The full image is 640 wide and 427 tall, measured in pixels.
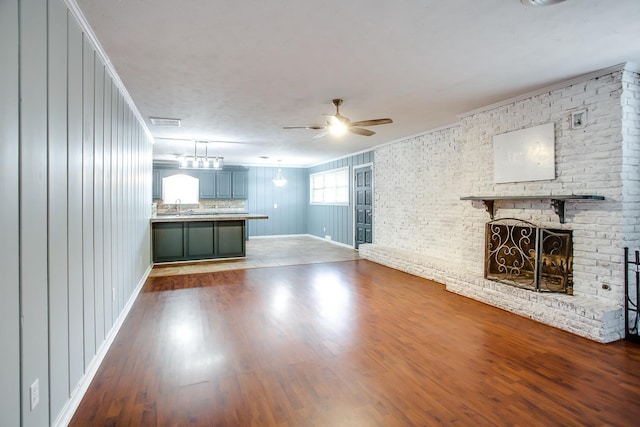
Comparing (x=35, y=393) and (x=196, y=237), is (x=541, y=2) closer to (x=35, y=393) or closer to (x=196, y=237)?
(x=35, y=393)

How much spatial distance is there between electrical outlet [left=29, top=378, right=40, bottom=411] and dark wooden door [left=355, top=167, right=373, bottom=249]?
687cm

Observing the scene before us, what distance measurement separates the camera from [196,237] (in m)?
6.79

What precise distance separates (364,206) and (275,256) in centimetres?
255

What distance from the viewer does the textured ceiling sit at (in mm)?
2260

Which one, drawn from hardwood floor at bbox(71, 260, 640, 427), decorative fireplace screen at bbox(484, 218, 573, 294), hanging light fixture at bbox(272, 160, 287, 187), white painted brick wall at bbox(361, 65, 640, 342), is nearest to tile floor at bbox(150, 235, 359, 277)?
hanging light fixture at bbox(272, 160, 287, 187)

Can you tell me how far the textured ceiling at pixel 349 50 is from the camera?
226 cm

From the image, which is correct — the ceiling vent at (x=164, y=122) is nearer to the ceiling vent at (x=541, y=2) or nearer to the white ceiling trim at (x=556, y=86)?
the white ceiling trim at (x=556, y=86)

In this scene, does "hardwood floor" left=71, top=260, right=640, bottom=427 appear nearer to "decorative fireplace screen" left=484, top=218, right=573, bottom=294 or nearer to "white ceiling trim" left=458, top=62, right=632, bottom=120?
"decorative fireplace screen" left=484, top=218, right=573, bottom=294

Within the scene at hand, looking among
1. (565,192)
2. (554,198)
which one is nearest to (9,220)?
(554,198)

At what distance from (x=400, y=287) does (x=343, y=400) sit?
3002 millimetres

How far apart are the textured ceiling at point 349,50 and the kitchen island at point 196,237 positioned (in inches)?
100

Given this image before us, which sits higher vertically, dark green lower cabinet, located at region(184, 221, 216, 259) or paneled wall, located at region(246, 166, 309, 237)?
paneled wall, located at region(246, 166, 309, 237)

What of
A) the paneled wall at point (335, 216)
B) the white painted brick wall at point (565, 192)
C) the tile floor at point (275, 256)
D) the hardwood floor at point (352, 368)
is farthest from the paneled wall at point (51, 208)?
the paneled wall at point (335, 216)

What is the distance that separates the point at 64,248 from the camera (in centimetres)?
194
